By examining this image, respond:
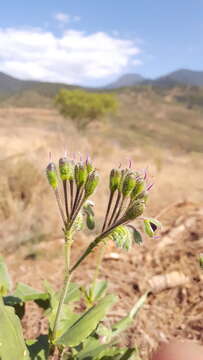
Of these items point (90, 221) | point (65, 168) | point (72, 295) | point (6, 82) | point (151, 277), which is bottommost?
point (151, 277)

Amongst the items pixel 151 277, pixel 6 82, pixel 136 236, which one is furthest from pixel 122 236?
pixel 6 82

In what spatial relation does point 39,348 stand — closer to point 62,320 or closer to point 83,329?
point 62,320

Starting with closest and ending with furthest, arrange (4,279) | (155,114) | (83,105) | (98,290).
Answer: (4,279), (98,290), (83,105), (155,114)

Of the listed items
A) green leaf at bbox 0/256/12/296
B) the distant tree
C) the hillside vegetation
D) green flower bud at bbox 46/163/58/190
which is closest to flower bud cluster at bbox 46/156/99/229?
green flower bud at bbox 46/163/58/190

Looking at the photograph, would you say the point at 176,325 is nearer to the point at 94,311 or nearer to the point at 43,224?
the point at 94,311

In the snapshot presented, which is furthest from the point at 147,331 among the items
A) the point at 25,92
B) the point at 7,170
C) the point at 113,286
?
the point at 25,92

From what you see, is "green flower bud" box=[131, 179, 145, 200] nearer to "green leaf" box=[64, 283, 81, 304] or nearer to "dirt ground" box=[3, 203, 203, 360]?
"green leaf" box=[64, 283, 81, 304]
